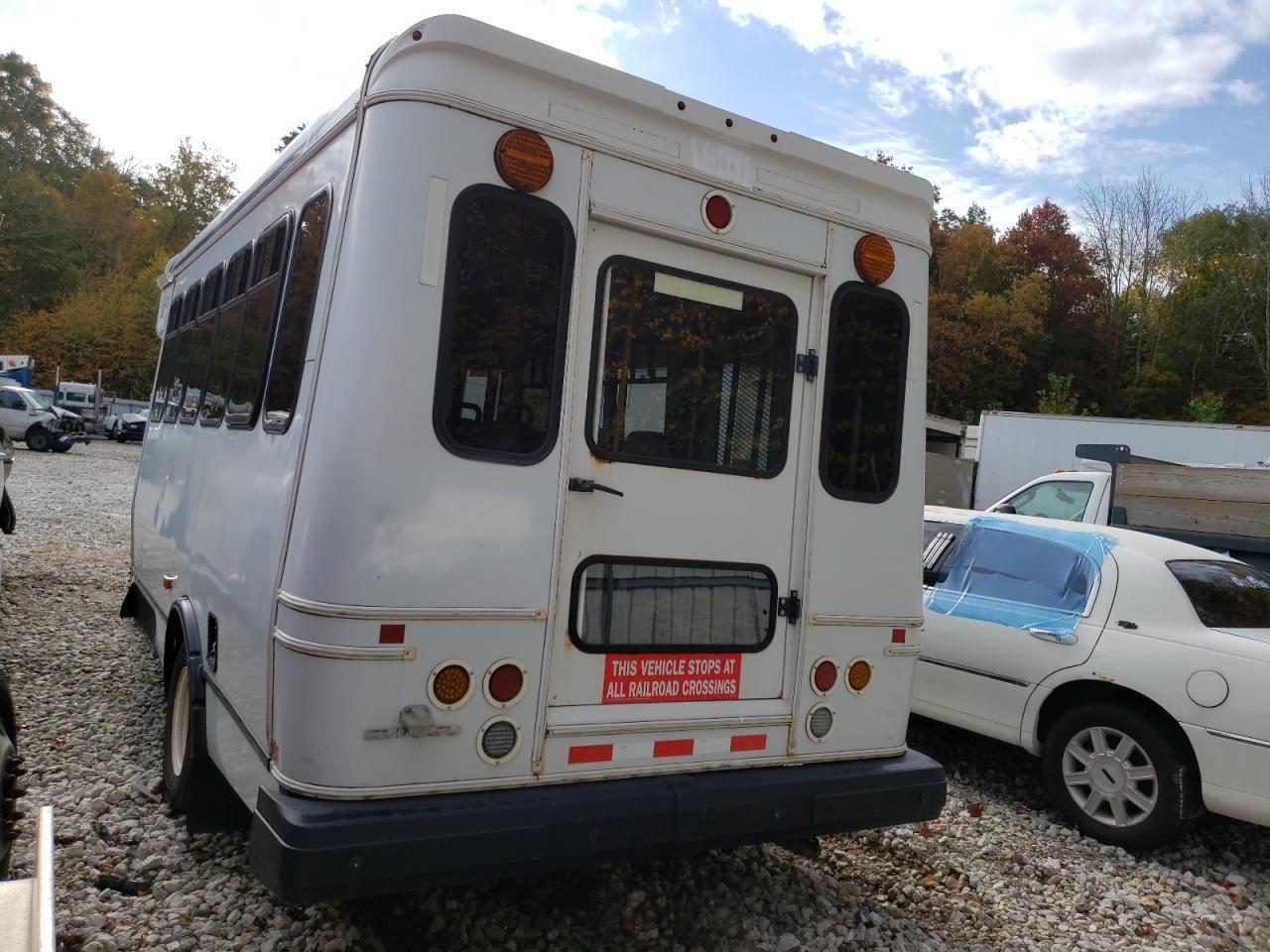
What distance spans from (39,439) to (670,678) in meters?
29.7

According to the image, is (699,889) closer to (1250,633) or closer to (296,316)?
(296,316)

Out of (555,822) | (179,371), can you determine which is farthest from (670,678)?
(179,371)

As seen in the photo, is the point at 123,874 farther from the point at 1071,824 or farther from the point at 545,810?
the point at 1071,824

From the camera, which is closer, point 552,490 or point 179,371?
point 552,490

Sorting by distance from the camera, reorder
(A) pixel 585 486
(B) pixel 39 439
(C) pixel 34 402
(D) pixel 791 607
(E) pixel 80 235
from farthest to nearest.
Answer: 1. (E) pixel 80 235
2. (C) pixel 34 402
3. (B) pixel 39 439
4. (D) pixel 791 607
5. (A) pixel 585 486

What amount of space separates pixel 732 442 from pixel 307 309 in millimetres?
1518

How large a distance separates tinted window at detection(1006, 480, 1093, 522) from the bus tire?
27163mm

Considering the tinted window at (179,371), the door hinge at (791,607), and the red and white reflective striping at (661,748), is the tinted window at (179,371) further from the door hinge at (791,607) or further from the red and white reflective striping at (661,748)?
the door hinge at (791,607)

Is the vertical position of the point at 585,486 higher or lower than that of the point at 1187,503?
lower

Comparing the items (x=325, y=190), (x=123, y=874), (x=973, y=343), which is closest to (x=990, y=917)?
(x=123, y=874)

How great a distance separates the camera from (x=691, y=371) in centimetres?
347

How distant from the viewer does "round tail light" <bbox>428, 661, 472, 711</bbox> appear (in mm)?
2922

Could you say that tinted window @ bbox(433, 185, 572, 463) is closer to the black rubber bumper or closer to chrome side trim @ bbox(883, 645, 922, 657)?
the black rubber bumper

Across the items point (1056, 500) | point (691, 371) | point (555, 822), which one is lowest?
point (555, 822)
